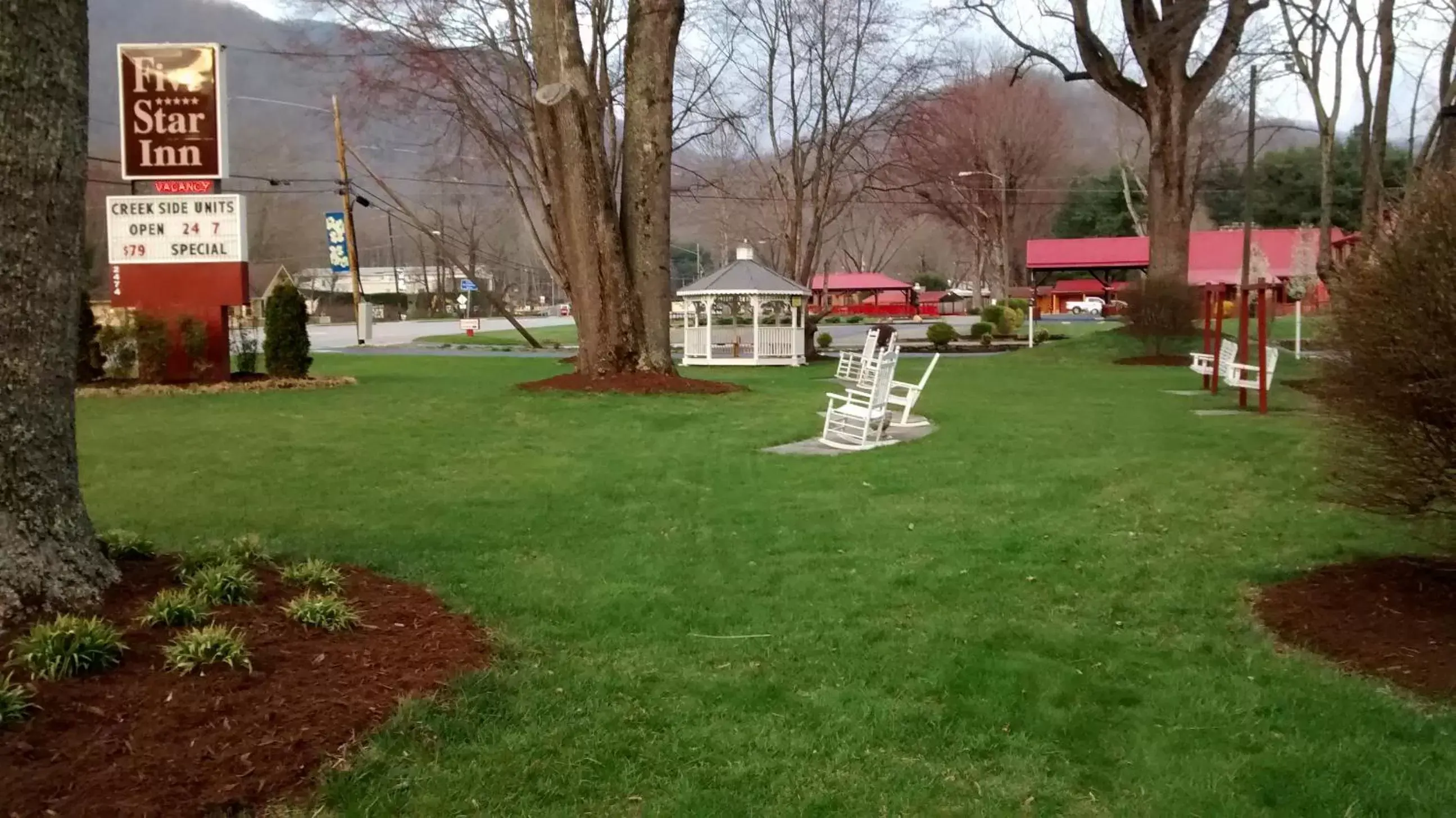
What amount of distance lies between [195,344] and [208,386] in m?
0.81

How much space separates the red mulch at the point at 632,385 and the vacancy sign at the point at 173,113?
686 cm

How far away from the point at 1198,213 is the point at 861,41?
47445 millimetres

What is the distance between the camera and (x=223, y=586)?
424 centimetres

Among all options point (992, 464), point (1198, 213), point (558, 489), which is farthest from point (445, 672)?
point (1198, 213)

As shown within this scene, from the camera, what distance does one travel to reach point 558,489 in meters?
7.99

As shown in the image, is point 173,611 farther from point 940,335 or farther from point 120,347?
point 940,335

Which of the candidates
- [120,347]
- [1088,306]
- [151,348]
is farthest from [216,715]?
[1088,306]

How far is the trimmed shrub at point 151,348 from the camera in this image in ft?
53.8

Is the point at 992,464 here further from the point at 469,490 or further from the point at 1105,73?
the point at 1105,73

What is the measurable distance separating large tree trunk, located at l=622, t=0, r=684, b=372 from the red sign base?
6.81 meters

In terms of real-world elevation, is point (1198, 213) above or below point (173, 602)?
above

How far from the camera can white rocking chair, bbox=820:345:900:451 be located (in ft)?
33.7

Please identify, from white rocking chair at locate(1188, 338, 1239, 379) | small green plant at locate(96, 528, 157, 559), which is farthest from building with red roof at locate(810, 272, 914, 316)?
small green plant at locate(96, 528, 157, 559)

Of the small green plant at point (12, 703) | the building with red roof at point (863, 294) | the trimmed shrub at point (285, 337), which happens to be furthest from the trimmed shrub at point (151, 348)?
the building with red roof at point (863, 294)
